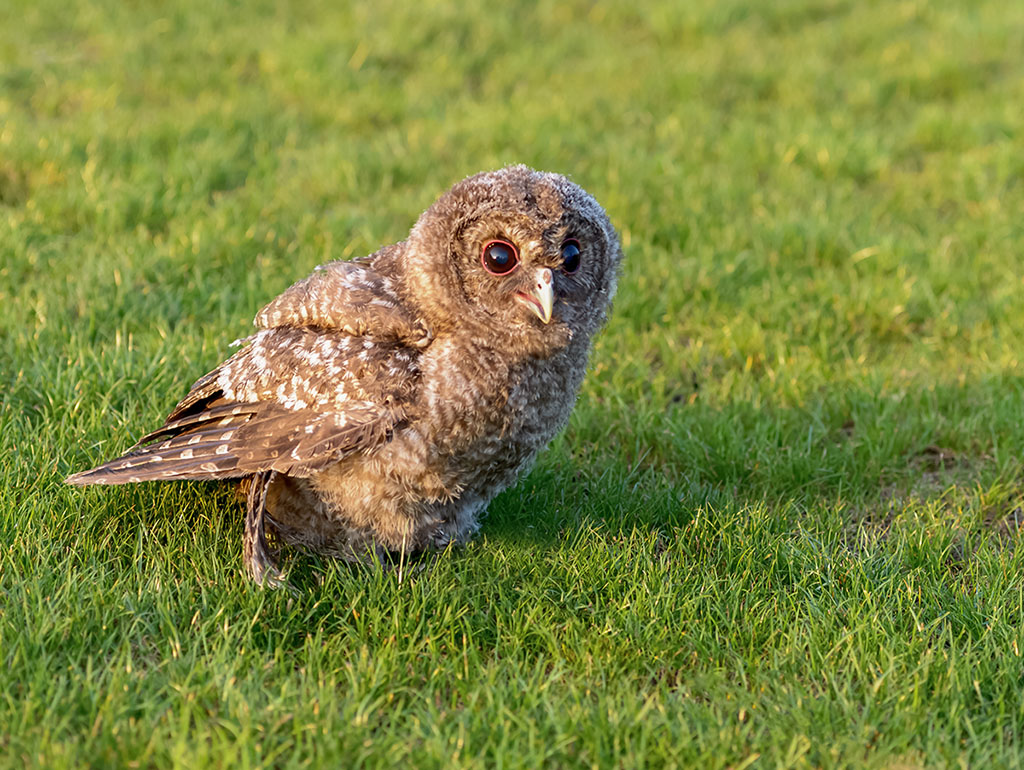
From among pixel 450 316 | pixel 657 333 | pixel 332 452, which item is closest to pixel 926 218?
pixel 657 333

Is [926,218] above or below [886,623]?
above

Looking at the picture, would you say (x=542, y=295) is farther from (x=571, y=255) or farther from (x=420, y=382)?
(x=420, y=382)

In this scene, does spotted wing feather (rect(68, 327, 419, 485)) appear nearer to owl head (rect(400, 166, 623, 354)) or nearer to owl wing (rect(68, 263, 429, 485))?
owl wing (rect(68, 263, 429, 485))

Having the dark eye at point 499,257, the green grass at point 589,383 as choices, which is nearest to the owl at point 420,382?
the dark eye at point 499,257

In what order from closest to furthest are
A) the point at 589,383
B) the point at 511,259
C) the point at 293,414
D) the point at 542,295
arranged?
1. the point at 542,295
2. the point at 511,259
3. the point at 293,414
4. the point at 589,383

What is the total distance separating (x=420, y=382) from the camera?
13.3 ft

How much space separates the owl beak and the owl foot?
4.05 ft

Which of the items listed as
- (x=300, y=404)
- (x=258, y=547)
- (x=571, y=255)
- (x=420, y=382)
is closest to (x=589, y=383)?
(x=571, y=255)

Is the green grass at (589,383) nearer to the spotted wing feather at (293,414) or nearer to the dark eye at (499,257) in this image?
the spotted wing feather at (293,414)

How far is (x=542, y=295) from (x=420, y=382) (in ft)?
1.93

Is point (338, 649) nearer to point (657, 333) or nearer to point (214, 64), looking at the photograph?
point (657, 333)

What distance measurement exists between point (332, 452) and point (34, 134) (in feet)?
16.9

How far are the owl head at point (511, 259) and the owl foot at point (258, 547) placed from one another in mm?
974

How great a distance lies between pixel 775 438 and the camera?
5359 mm
